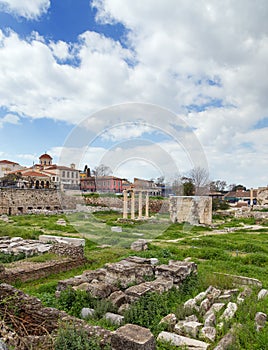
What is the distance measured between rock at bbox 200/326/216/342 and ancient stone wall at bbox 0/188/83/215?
102 ft

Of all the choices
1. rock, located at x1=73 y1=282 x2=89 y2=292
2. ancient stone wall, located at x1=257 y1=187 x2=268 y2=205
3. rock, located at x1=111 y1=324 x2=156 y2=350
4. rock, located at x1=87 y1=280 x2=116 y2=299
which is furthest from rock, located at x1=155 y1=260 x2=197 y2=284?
ancient stone wall, located at x1=257 y1=187 x2=268 y2=205

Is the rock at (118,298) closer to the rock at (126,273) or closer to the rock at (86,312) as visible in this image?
the rock at (86,312)

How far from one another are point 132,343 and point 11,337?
1.86 metres

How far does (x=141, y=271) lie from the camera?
7.92 m

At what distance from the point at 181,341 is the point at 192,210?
21.2m

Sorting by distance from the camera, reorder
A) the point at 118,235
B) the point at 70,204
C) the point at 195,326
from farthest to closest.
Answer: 1. the point at 70,204
2. the point at 118,235
3. the point at 195,326

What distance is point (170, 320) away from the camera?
5.43 metres

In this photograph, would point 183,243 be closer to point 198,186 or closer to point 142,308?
point 142,308

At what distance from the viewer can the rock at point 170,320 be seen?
5342mm

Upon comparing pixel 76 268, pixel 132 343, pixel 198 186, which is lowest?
pixel 76 268

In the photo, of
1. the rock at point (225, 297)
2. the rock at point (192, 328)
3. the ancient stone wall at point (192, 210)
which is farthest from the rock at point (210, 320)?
the ancient stone wall at point (192, 210)

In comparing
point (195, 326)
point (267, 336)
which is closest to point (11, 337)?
point (195, 326)

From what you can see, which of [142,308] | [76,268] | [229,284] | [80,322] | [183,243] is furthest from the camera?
[183,243]

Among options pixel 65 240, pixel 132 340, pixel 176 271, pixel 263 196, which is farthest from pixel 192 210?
pixel 263 196
